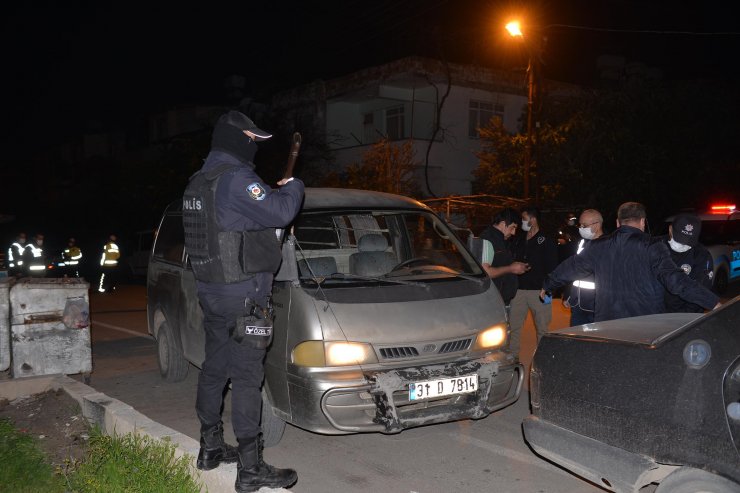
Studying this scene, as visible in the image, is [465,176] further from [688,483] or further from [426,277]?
[688,483]

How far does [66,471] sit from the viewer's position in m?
4.52

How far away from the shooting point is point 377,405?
4.43m

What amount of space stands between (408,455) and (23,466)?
2.63m

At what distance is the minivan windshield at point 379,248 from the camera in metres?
5.35

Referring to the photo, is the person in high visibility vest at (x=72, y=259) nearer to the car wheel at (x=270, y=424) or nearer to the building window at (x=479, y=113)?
the building window at (x=479, y=113)

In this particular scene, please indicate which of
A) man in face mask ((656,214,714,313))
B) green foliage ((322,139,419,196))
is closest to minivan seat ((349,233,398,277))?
man in face mask ((656,214,714,313))

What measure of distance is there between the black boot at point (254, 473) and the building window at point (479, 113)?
21988 mm

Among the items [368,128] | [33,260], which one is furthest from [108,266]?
[368,128]

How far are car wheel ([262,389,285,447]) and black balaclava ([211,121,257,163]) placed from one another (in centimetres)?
182

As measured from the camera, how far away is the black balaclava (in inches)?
156

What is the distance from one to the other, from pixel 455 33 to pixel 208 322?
25.4m

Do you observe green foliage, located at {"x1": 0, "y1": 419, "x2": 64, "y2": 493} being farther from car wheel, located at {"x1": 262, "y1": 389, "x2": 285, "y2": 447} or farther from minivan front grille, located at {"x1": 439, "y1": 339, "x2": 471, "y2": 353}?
minivan front grille, located at {"x1": 439, "y1": 339, "x2": 471, "y2": 353}

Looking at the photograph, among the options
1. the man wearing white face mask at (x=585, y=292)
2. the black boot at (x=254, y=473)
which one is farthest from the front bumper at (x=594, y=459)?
the man wearing white face mask at (x=585, y=292)

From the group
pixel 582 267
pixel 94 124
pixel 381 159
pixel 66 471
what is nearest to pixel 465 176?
pixel 381 159
